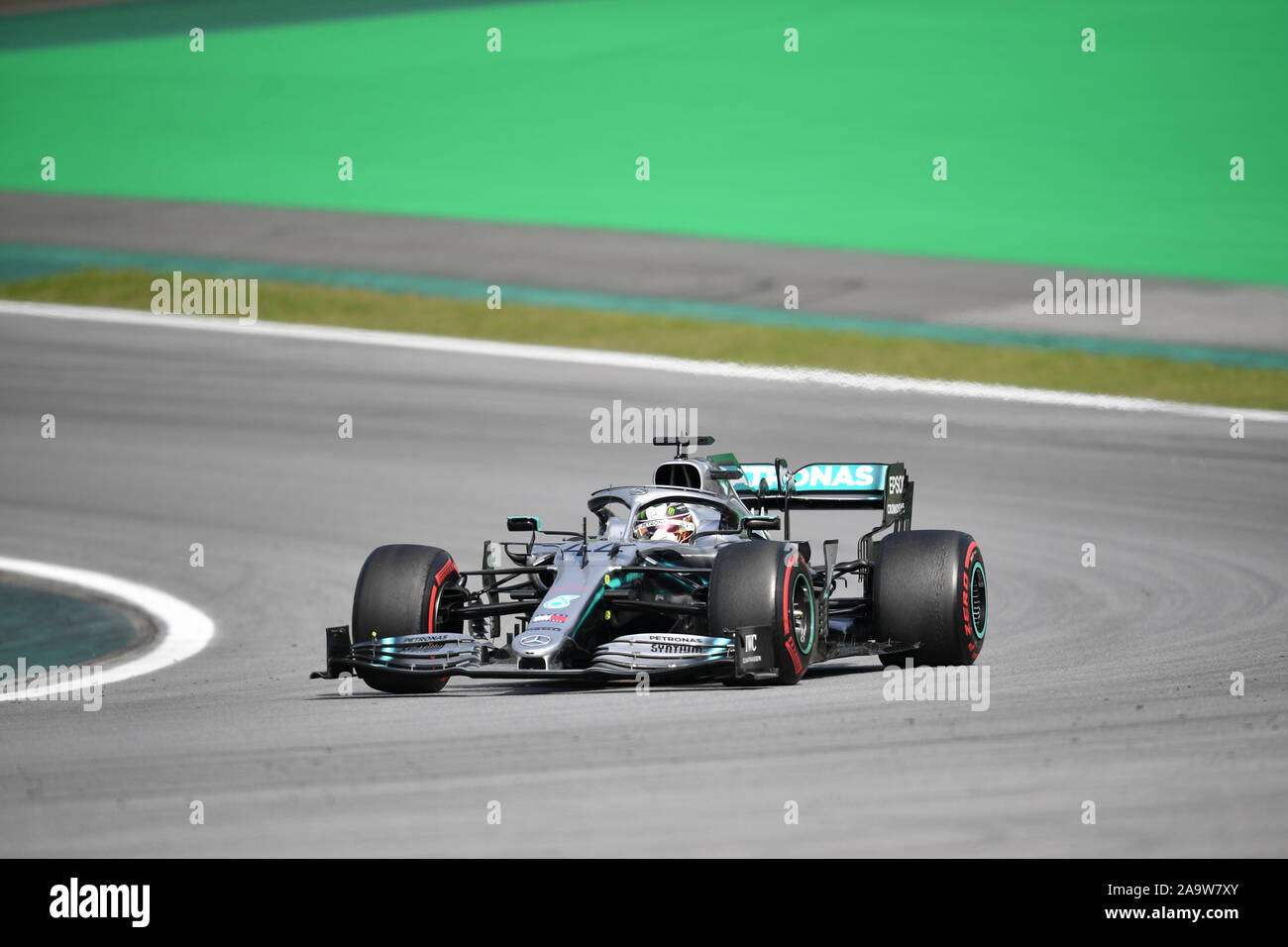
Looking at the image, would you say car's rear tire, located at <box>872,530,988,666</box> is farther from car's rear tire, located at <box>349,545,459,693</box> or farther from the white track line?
the white track line

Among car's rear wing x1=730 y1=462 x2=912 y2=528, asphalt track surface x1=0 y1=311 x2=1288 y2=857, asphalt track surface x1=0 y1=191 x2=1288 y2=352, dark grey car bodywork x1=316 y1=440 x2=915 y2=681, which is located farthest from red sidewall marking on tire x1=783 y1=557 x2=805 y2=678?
asphalt track surface x1=0 y1=191 x2=1288 y2=352

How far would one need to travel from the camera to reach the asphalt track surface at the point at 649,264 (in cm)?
2558

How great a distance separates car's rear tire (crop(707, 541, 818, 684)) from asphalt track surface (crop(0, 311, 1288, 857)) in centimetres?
31

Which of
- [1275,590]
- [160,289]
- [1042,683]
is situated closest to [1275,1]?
[160,289]

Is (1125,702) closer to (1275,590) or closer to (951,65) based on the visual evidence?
(1275,590)

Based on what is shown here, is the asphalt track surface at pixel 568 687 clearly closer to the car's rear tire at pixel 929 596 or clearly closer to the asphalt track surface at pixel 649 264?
the car's rear tire at pixel 929 596

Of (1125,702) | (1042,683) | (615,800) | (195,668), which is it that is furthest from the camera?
(195,668)

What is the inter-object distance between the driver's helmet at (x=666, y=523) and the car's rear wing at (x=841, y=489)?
1.09 metres

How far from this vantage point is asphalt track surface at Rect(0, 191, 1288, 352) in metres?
25.6

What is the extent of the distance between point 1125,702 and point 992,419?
11782mm
